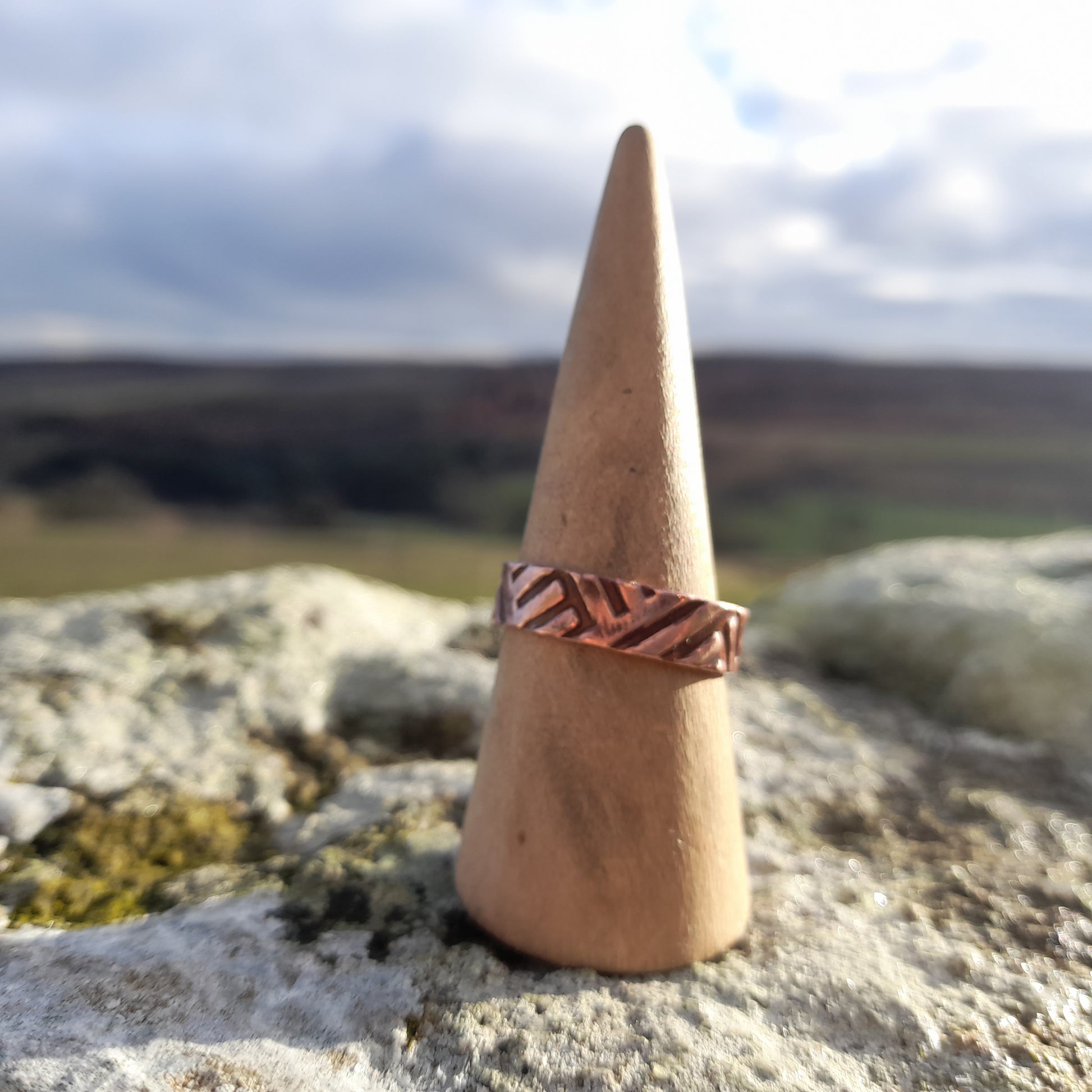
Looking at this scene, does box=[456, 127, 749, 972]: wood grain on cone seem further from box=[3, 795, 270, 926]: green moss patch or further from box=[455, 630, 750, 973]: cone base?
box=[3, 795, 270, 926]: green moss patch

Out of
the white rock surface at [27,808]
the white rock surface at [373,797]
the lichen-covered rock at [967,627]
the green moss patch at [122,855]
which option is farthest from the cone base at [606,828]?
the lichen-covered rock at [967,627]

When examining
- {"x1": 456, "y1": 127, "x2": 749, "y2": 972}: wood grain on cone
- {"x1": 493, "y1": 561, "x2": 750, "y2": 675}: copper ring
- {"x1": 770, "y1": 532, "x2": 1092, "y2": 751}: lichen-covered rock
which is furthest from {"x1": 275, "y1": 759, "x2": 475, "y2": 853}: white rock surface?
{"x1": 770, "y1": 532, "x2": 1092, "y2": 751}: lichen-covered rock

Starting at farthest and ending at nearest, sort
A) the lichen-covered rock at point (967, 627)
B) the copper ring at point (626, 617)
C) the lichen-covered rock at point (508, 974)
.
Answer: the lichen-covered rock at point (967, 627), the copper ring at point (626, 617), the lichen-covered rock at point (508, 974)

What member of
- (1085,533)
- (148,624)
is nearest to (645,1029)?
(148,624)

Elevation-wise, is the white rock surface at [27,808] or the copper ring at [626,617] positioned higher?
the copper ring at [626,617]

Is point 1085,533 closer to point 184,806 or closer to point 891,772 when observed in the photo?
point 891,772

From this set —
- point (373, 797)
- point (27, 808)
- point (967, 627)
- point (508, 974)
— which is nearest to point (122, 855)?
point (27, 808)

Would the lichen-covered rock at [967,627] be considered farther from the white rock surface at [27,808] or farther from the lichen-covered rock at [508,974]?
the white rock surface at [27,808]
